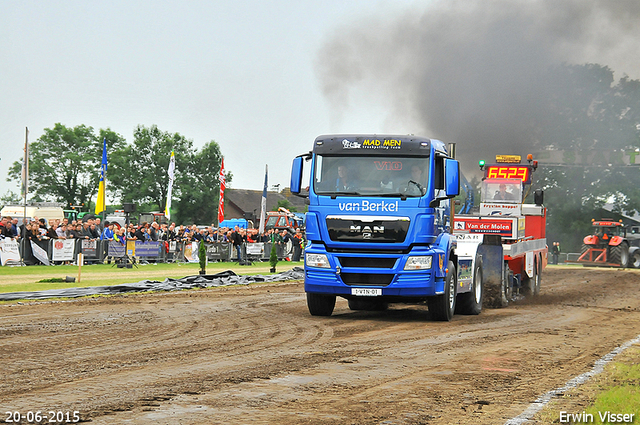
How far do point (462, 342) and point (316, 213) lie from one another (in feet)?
12.4

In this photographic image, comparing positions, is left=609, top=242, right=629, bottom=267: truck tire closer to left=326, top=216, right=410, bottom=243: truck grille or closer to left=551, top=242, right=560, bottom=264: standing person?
left=551, top=242, right=560, bottom=264: standing person

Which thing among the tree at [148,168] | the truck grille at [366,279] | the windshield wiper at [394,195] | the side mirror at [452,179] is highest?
the tree at [148,168]

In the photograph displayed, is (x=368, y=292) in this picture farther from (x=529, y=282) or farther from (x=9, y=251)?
(x=9, y=251)

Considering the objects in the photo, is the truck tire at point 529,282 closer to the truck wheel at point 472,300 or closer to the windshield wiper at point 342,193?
the truck wheel at point 472,300

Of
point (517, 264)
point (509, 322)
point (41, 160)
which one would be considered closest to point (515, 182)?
point (517, 264)

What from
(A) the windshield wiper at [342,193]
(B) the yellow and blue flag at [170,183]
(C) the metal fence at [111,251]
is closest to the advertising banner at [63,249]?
(C) the metal fence at [111,251]

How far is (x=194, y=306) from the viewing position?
51.1 ft

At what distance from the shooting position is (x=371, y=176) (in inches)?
531

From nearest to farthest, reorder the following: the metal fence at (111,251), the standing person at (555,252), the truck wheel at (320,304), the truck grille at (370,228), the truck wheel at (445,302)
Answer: the truck grille at (370,228)
the truck wheel at (445,302)
the truck wheel at (320,304)
the metal fence at (111,251)
the standing person at (555,252)

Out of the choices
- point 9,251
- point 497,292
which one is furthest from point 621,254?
point 9,251

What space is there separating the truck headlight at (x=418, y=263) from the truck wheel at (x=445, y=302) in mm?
815

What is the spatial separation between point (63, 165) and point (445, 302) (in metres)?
82.7

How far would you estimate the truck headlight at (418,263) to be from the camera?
1313cm

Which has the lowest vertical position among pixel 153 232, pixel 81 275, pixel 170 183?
pixel 81 275
